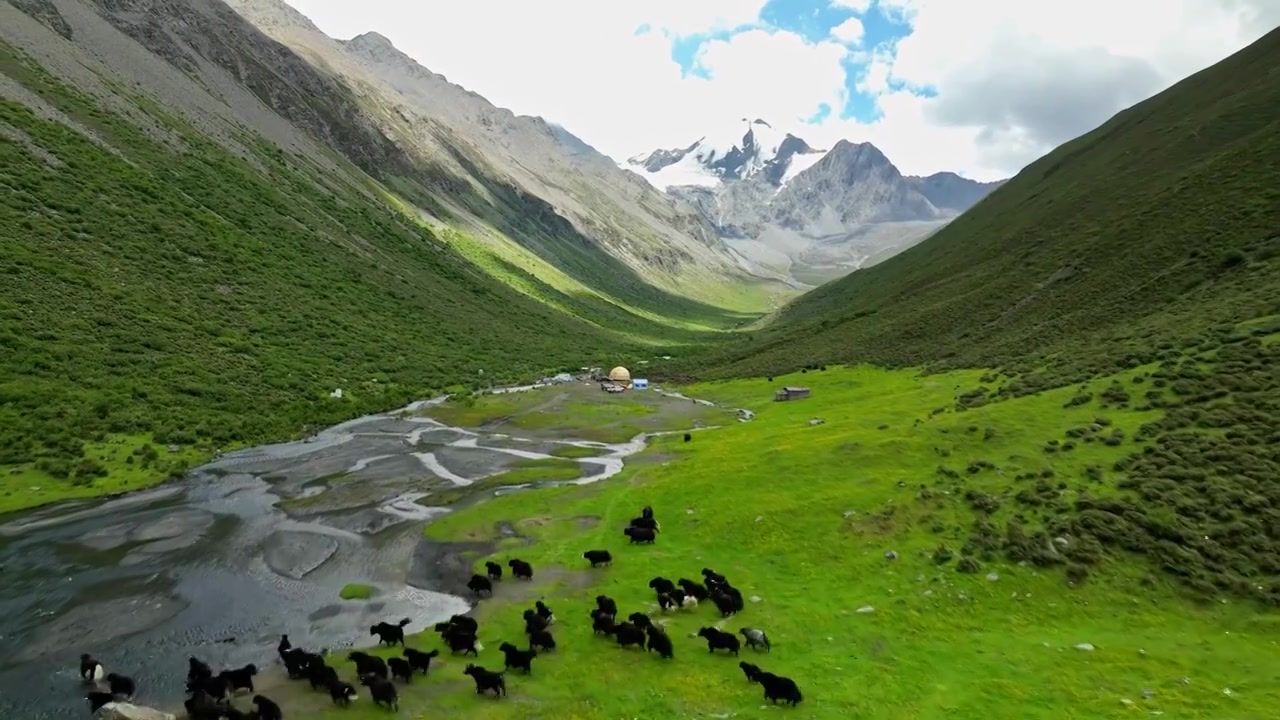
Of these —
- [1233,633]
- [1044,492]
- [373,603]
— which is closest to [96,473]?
[373,603]

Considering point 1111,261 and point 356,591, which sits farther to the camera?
point 1111,261

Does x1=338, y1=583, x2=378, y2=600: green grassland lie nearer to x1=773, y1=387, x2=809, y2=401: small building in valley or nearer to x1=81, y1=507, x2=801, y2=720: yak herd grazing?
x1=81, y1=507, x2=801, y2=720: yak herd grazing

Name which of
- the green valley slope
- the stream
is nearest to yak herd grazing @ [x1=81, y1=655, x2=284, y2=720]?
the stream

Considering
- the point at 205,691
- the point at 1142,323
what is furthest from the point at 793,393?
the point at 205,691

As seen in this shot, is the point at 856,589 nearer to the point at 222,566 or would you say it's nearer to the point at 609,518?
the point at 609,518

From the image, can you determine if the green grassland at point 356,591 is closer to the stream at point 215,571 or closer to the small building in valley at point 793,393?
the stream at point 215,571

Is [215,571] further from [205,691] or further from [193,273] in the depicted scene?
[193,273]

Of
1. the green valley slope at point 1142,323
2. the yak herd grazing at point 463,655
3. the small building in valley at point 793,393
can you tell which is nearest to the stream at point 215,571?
the yak herd grazing at point 463,655
